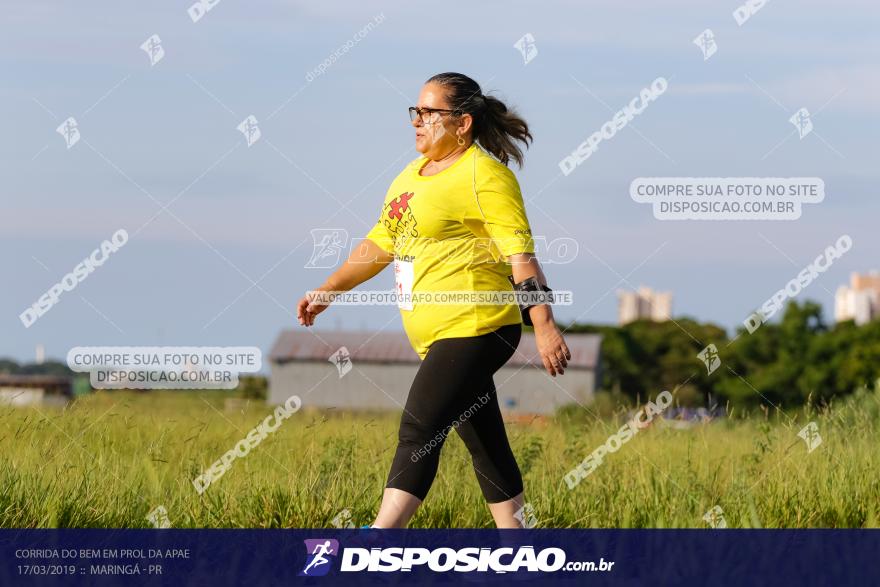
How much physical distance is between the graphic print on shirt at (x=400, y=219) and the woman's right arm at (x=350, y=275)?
8.9 inches

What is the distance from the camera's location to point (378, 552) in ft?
16.4

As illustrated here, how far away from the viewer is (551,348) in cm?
472

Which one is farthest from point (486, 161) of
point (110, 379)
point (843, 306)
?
point (843, 306)

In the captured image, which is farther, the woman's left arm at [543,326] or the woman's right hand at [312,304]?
the woman's right hand at [312,304]

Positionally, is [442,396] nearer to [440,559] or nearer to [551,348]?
[551,348]

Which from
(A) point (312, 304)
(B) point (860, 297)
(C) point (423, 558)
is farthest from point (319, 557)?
(B) point (860, 297)

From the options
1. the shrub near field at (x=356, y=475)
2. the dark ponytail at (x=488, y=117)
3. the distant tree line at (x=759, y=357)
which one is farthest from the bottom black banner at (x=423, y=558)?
the distant tree line at (x=759, y=357)

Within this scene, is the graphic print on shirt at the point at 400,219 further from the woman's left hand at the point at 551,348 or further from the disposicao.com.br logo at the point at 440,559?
the disposicao.com.br logo at the point at 440,559

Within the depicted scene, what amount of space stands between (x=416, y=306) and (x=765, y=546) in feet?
6.91

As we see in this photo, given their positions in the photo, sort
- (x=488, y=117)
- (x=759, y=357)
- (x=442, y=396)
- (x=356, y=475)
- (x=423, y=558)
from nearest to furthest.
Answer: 1. (x=442, y=396)
2. (x=423, y=558)
3. (x=488, y=117)
4. (x=356, y=475)
5. (x=759, y=357)

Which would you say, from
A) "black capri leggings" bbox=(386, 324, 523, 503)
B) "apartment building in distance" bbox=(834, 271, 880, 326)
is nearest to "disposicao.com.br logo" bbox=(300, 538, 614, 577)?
"black capri leggings" bbox=(386, 324, 523, 503)

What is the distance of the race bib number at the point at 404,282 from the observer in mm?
5090

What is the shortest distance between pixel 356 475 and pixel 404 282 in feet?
5.28

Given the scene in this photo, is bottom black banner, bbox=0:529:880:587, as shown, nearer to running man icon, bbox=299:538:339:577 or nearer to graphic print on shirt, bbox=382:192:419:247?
running man icon, bbox=299:538:339:577
